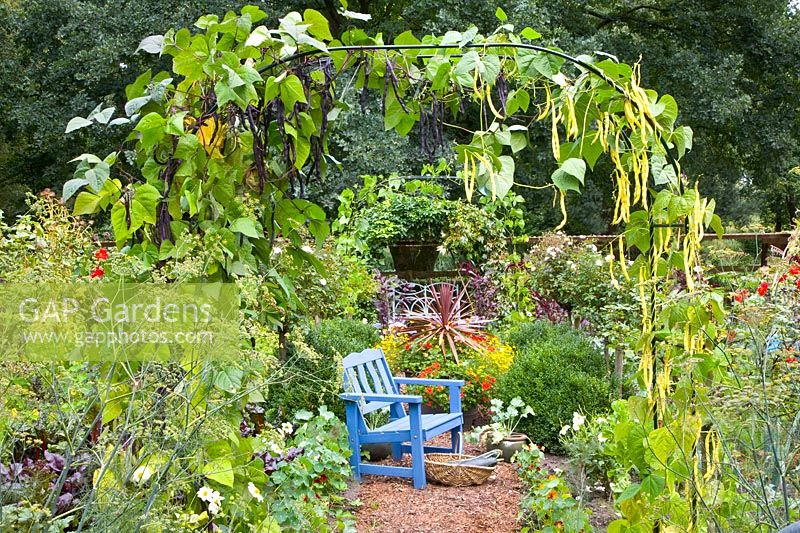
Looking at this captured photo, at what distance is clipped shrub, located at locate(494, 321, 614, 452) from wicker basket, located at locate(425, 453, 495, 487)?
637 mm

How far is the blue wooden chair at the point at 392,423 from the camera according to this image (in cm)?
445

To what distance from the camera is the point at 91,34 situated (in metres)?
12.1

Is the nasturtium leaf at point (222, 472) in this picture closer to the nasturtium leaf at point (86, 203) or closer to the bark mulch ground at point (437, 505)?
the nasturtium leaf at point (86, 203)

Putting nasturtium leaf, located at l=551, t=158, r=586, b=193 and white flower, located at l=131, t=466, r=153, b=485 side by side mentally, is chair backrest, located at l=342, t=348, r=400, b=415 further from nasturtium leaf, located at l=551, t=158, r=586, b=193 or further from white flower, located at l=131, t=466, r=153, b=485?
nasturtium leaf, located at l=551, t=158, r=586, b=193

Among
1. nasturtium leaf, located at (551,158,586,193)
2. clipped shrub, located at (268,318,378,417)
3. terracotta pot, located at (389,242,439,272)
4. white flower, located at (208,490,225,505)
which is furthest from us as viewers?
terracotta pot, located at (389,242,439,272)

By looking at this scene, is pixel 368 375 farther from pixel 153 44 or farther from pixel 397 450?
pixel 153 44

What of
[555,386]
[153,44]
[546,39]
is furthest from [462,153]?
[546,39]

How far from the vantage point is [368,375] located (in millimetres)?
5258

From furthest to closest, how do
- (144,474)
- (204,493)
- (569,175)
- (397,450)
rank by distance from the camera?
(397,450)
(204,493)
(569,175)
(144,474)

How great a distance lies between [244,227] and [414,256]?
23.0 ft

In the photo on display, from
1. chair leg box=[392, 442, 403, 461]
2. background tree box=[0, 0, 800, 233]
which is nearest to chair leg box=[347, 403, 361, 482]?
chair leg box=[392, 442, 403, 461]

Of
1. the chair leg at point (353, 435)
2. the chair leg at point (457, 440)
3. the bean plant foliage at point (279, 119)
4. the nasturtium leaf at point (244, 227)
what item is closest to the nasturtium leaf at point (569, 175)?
the bean plant foliage at point (279, 119)

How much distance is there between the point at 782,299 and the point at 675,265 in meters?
0.45

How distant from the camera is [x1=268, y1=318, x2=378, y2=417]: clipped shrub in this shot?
5.15m
